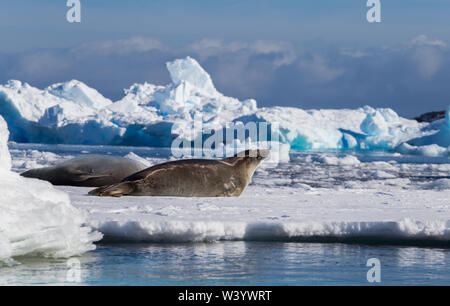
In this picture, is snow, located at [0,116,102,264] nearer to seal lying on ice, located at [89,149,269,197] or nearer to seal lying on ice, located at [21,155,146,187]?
seal lying on ice, located at [89,149,269,197]

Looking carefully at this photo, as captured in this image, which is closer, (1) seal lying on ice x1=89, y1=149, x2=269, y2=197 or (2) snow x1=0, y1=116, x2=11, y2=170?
(2) snow x1=0, y1=116, x2=11, y2=170

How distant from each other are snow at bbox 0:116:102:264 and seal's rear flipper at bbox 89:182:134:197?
6.30ft

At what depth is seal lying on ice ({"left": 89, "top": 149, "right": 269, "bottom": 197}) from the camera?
5641mm

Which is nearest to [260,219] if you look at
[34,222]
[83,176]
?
[34,222]

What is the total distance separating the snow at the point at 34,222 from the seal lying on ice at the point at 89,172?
10.9 ft

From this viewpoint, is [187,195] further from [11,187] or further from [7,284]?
[7,284]

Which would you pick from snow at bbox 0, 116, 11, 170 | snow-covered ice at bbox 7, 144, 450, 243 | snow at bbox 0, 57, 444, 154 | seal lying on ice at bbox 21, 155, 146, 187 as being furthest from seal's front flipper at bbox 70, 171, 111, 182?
snow at bbox 0, 57, 444, 154

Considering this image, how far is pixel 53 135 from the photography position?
41.6m

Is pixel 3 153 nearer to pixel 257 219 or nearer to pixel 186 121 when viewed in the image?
pixel 257 219

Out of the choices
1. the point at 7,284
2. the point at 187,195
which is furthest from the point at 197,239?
the point at 187,195

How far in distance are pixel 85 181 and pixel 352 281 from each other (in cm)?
440

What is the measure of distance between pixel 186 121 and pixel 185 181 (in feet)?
108

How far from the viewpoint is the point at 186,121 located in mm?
38562

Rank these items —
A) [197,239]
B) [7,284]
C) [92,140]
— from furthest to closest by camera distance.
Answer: [92,140]
[197,239]
[7,284]
